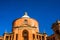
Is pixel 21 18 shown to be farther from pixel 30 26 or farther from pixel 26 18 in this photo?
pixel 30 26

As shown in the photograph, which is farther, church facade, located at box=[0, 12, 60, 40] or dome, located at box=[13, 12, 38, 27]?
dome, located at box=[13, 12, 38, 27]

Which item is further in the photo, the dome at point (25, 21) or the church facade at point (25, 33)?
the dome at point (25, 21)

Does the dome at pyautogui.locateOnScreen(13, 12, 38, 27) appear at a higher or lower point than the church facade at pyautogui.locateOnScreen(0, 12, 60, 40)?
higher

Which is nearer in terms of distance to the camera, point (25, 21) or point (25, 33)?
point (25, 33)

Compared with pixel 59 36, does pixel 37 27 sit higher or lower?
higher

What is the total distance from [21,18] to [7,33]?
755 cm

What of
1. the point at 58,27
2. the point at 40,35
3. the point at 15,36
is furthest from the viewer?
the point at 40,35

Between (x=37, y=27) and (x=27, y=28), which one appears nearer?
(x=27, y=28)

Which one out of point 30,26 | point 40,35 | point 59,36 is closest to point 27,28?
point 30,26

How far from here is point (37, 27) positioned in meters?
65.1

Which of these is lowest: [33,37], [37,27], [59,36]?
[59,36]

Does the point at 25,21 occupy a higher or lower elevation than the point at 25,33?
higher

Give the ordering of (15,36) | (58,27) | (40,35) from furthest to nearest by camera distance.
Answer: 1. (40,35)
2. (15,36)
3. (58,27)

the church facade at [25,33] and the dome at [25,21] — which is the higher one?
the dome at [25,21]
